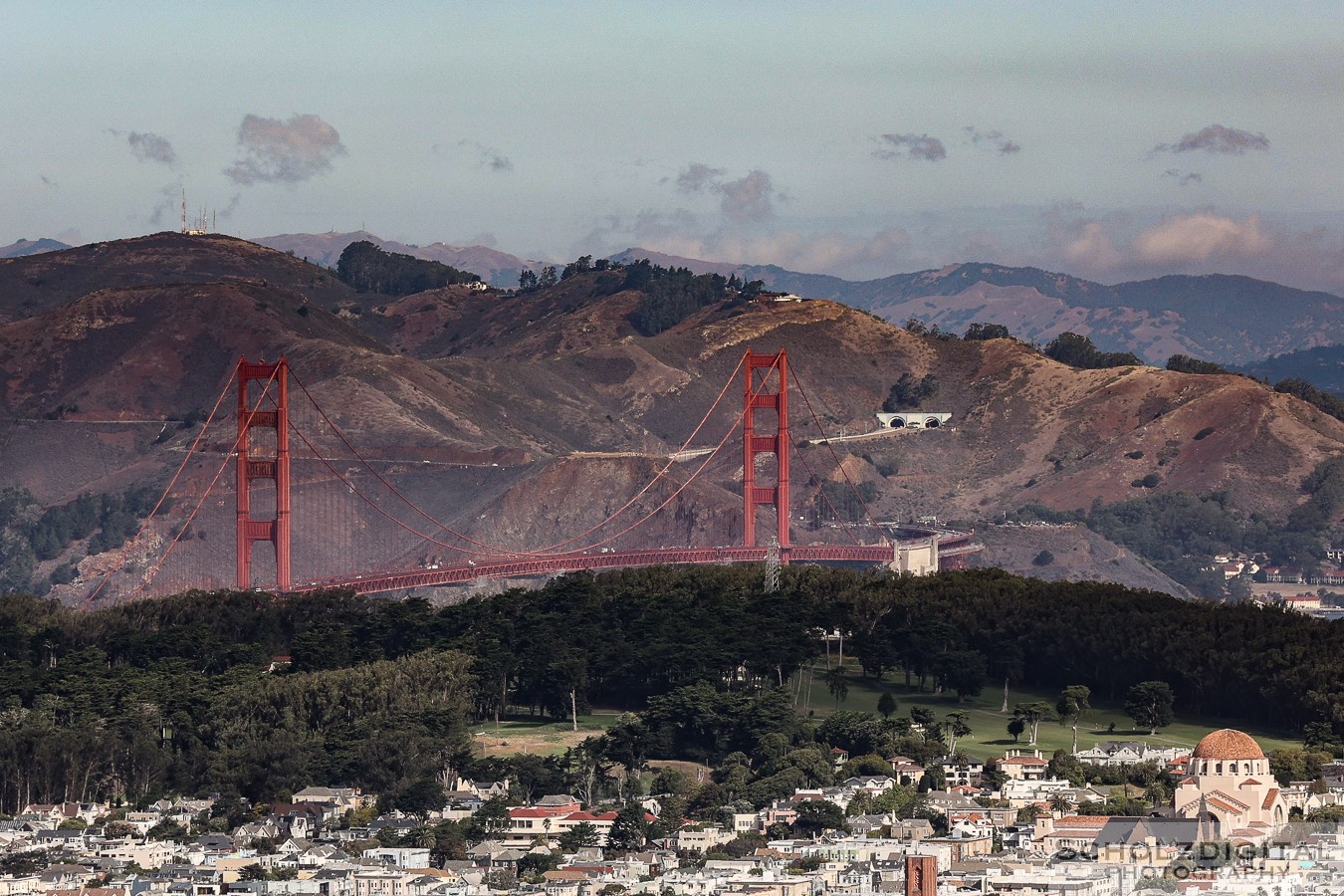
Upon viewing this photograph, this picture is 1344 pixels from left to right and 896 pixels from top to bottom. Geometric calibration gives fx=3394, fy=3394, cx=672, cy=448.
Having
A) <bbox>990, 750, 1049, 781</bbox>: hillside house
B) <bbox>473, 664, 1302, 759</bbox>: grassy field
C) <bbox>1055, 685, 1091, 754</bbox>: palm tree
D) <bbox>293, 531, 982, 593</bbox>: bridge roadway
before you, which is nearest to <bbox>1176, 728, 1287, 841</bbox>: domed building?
<bbox>990, 750, 1049, 781</bbox>: hillside house

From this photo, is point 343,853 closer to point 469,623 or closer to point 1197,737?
point 1197,737

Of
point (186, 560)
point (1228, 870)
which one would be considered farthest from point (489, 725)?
point (186, 560)

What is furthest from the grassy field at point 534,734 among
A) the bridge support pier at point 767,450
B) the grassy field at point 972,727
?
the bridge support pier at point 767,450

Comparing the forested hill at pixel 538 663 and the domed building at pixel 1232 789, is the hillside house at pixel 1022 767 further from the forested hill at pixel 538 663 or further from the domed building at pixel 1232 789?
the domed building at pixel 1232 789

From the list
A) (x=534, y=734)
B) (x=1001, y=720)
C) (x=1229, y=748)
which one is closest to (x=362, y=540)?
(x=534, y=734)

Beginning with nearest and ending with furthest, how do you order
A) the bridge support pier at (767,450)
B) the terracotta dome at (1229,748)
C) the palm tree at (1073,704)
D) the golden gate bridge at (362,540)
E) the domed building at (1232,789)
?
the domed building at (1232,789) → the terracotta dome at (1229,748) → the palm tree at (1073,704) → the golden gate bridge at (362,540) → the bridge support pier at (767,450)

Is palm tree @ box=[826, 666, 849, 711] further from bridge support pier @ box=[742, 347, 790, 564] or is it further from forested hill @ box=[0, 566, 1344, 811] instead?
bridge support pier @ box=[742, 347, 790, 564]
